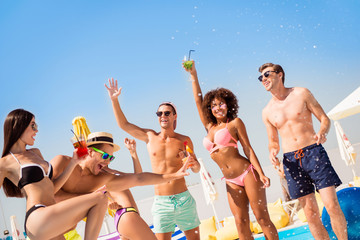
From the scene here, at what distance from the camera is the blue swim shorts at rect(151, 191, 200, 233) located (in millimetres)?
5168

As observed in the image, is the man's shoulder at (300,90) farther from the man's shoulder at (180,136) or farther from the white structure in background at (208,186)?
the white structure in background at (208,186)

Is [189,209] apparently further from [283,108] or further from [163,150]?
[283,108]

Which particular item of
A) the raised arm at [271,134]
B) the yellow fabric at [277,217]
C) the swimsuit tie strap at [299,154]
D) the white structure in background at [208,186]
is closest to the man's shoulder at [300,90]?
the raised arm at [271,134]

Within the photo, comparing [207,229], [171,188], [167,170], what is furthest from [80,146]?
[207,229]

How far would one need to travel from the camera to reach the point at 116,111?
5.72m

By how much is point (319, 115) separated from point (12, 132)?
3.84 meters

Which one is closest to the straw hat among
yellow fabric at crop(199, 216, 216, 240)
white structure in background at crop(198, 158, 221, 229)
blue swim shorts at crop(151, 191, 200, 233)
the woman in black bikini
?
the woman in black bikini

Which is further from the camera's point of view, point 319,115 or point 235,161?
point 235,161

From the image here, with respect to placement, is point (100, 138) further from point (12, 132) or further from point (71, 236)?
point (71, 236)

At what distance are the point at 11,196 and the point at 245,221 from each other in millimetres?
2925

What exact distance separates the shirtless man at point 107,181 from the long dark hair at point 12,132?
46cm

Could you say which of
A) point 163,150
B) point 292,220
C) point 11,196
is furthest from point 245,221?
point 292,220

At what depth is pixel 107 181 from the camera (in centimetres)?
434

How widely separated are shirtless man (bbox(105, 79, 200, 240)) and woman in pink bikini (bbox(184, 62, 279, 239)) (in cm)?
46
